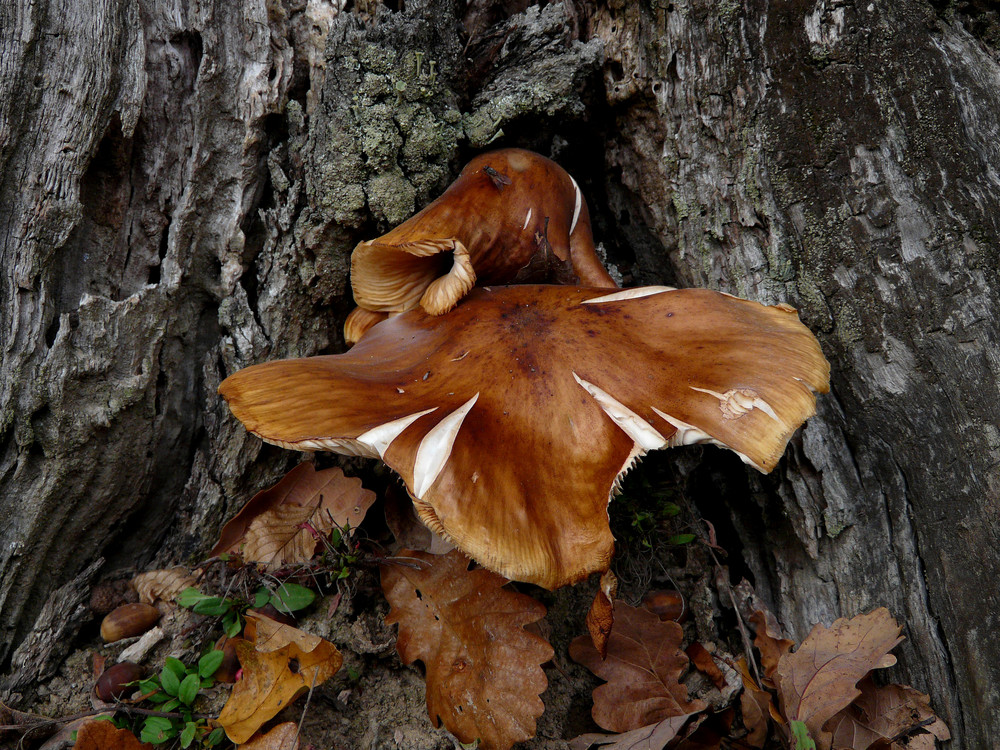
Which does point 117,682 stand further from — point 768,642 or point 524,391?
point 768,642

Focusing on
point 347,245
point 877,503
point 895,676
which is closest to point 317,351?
point 347,245

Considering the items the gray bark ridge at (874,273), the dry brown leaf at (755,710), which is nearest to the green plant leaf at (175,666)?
the dry brown leaf at (755,710)

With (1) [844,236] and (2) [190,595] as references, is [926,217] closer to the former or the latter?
(1) [844,236]

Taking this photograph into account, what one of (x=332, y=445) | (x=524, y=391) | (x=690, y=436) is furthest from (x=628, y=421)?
(x=332, y=445)

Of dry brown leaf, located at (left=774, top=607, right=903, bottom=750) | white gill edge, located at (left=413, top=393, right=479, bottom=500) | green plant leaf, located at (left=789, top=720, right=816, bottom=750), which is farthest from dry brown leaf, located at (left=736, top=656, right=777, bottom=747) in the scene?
white gill edge, located at (left=413, top=393, right=479, bottom=500)

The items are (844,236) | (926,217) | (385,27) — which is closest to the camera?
(926,217)

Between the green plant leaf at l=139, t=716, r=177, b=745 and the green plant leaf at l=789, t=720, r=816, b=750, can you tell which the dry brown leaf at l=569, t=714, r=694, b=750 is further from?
the green plant leaf at l=139, t=716, r=177, b=745

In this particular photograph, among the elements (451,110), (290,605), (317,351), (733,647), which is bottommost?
(733,647)
